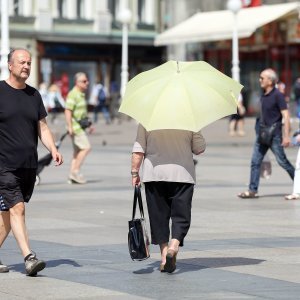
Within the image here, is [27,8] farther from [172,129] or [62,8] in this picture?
[172,129]

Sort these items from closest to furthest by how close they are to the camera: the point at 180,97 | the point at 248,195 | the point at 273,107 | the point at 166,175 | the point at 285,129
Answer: the point at 180,97
the point at 166,175
the point at 285,129
the point at 273,107
the point at 248,195

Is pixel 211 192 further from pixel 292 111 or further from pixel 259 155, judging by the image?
pixel 292 111

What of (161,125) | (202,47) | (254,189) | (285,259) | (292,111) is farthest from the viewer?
(202,47)

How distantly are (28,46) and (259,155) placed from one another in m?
51.4

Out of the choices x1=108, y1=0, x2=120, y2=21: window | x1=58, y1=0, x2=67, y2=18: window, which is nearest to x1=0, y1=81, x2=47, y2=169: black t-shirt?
x1=58, y1=0, x2=67, y2=18: window

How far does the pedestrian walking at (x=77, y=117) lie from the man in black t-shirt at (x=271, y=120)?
3.73m

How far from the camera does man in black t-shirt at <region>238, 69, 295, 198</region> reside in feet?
58.2

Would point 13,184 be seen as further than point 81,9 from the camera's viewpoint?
No

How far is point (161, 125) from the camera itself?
10680mm

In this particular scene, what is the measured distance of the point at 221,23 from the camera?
55812 mm

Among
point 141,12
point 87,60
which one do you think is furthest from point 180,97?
point 141,12

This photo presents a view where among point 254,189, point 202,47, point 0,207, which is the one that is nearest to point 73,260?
point 0,207

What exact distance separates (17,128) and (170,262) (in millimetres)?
1659

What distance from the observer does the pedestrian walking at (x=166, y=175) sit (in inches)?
433
